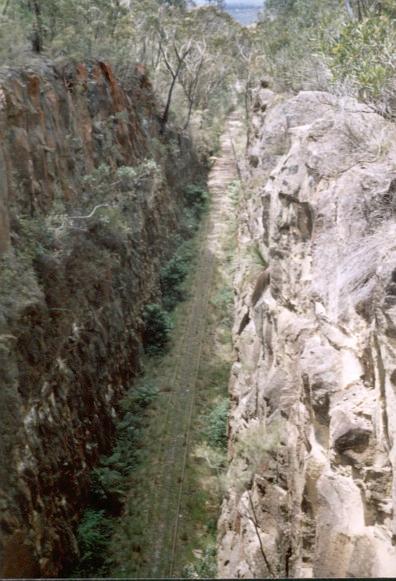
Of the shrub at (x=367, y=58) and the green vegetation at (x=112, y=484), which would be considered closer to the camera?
the shrub at (x=367, y=58)

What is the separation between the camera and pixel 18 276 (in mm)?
12609

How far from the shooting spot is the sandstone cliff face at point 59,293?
11.5m

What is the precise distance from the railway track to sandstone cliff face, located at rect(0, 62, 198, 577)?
1.90m

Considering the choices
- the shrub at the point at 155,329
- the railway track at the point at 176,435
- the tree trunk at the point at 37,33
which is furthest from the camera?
the shrub at the point at 155,329

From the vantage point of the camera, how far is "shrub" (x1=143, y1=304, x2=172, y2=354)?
853 inches

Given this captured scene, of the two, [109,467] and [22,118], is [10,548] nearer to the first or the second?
[109,467]

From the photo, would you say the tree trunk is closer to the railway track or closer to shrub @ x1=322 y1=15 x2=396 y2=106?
shrub @ x1=322 y1=15 x2=396 y2=106

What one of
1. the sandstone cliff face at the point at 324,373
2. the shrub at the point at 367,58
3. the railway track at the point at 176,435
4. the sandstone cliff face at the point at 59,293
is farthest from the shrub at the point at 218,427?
the shrub at the point at 367,58

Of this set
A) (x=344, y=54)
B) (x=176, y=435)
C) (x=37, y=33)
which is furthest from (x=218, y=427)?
(x=37, y=33)

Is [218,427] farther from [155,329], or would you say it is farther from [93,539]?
[155,329]

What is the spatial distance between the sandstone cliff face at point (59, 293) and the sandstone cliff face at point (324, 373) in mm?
4379

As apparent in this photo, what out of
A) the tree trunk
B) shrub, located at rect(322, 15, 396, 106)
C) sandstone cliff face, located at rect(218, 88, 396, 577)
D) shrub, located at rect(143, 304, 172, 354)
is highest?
the tree trunk

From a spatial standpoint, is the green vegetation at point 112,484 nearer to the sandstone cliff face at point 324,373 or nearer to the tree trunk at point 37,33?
the sandstone cliff face at point 324,373

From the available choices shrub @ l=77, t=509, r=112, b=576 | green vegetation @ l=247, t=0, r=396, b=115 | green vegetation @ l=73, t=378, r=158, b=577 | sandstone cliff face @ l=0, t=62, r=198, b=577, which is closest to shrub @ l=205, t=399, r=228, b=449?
green vegetation @ l=73, t=378, r=158, b=577
